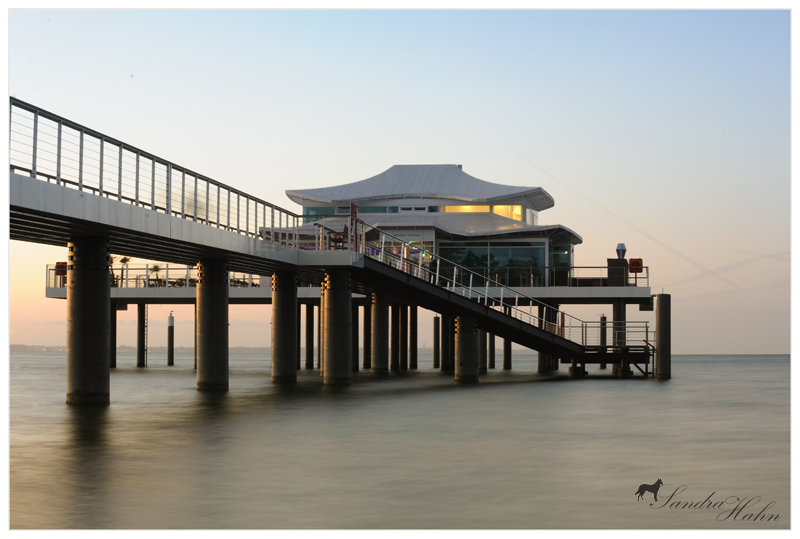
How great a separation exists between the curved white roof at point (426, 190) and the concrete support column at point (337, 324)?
1206 inches

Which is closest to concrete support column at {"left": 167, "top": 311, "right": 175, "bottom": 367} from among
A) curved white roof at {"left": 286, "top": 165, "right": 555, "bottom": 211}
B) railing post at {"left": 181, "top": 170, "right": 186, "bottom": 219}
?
curved white roof at {"left": 286, "top": 165, "right": 555, "bottom": 211}

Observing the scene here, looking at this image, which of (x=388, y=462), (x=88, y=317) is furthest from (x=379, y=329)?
(x=388, y=462)

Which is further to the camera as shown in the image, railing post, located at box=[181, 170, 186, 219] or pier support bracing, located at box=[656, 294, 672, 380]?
pier support bracing, located at box=[656, 294, 672, 380]

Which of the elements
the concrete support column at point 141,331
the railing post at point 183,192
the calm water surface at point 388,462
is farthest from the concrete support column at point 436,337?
the railing post at point 183,192

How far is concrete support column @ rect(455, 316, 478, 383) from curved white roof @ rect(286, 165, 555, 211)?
86.9 ft

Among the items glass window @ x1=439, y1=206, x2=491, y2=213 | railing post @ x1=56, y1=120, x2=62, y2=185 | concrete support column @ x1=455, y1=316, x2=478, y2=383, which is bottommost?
concrete support column @ x1=455, y1=316, x2=478, y2=383

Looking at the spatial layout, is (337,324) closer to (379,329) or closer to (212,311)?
(212,311)

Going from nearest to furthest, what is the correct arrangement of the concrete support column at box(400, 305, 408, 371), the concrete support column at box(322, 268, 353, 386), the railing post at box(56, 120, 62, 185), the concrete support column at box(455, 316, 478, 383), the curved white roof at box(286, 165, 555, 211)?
the railing post at box(56, 120, 62, 185)
the concrete support column at box(322, 268, 353, 386)
the concrete support column at box(455, 316, 478, 383)
the concrete support column at box(400, 305, 408, 371)
the curved white roof at box(286, 165, 555, 211)

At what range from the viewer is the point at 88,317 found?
24.3 m

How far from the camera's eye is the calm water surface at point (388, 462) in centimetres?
1109

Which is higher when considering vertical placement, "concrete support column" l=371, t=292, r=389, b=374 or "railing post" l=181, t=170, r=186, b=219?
"railing post" l=181, t=170, r=186, b=219

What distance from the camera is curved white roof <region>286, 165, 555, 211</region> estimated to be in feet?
211

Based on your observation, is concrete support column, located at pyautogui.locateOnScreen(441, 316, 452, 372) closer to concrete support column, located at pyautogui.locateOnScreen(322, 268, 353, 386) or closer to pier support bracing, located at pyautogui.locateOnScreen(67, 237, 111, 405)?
concrete support column, located at pyautogui.locateOnScreen(322, 268, 353, 386)

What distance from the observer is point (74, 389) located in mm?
24875
